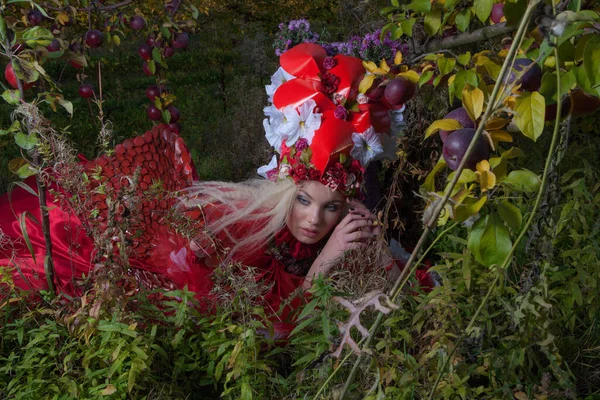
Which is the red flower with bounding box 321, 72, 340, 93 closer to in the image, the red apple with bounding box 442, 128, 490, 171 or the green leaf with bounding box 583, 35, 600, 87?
the red apple with bounding box 442, 128, 490, 171

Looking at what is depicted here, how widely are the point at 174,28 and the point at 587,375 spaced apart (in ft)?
6.37

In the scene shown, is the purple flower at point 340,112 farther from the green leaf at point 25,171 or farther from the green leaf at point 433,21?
the green leaf at point 25,171

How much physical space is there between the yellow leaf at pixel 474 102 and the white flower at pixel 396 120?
1.28 m

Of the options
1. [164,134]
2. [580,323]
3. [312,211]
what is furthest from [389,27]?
[164,134]

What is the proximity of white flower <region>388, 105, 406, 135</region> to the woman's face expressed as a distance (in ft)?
1.00

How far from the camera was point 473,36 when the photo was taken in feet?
4.22

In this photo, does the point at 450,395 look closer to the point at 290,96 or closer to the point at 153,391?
the point at 153,391

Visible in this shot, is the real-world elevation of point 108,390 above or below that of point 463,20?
below

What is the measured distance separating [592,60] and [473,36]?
467 millimetres

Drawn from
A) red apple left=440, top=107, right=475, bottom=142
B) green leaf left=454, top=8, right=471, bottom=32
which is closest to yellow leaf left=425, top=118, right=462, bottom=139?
red apple left=440, top=107, right=475, bottom=142

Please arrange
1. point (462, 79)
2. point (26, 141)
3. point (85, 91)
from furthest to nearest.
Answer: point (85, 91) < point (26, 141) < point (462, 79)

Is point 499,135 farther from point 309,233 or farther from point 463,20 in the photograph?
point 309,233

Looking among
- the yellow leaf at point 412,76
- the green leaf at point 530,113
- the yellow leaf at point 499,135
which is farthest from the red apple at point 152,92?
the green leaf at point 530,113

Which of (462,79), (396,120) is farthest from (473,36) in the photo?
(396,120)
